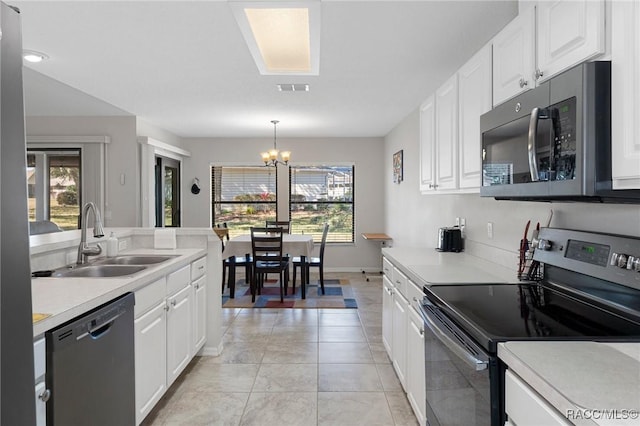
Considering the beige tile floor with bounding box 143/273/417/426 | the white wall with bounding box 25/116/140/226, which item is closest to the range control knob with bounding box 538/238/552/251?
the beige tile floor with bounding box 143/273/417/426

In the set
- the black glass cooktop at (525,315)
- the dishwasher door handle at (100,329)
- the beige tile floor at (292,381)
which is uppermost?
the black glass cooktop at (525,315)

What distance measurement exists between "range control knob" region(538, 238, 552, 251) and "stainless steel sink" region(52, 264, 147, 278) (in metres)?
2.19

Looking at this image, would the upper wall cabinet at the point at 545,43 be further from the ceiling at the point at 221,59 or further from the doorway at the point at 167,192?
the doorway at the point at 167,192

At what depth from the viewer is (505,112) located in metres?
1.68

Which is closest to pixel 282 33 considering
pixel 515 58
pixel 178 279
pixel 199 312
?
pixel 515 58

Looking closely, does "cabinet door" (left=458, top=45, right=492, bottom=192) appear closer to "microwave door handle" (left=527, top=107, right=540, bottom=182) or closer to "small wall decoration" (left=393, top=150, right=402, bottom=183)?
"microwave door handle" (left=527, top=107, right=540, bottom=182)

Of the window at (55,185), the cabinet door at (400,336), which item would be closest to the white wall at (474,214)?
the cabinet door at (400,336)

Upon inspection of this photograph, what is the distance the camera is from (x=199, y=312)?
Answer: 2.97 meters

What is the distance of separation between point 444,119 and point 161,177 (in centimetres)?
475

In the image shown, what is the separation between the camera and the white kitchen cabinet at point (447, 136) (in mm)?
2400

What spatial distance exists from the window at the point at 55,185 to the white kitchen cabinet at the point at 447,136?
4.80 m

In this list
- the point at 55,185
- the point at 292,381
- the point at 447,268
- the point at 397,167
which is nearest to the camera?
the point at 447,268

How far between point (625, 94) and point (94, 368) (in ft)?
6.90

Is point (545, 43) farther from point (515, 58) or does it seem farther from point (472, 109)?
point (472, 109)
